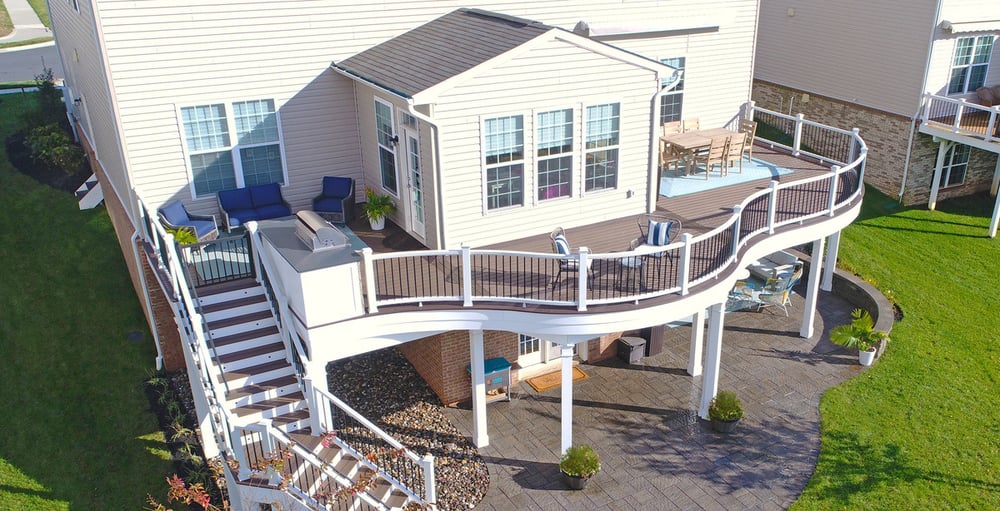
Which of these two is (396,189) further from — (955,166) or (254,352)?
(955,166)

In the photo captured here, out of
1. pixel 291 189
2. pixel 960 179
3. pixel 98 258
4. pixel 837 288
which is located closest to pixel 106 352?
pixel 98 258

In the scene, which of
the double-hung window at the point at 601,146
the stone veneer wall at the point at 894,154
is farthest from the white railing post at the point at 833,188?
the stone veneer wall at the point at 894,154

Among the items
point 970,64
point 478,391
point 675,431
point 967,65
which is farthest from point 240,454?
point 970,64

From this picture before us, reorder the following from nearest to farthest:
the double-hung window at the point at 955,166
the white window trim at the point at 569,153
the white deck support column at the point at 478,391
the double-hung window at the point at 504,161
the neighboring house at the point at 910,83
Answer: the white deck support column at the point at 478,391
the double-hung window at the point at 504,161
the white window trim at the point at 569,153
the neighboring house at the point at 910,83
the double-hung window at the point at 955,166

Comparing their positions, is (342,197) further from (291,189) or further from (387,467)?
(387,467)

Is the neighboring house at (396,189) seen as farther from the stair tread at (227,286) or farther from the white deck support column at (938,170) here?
the white deck support column at (938,170)
